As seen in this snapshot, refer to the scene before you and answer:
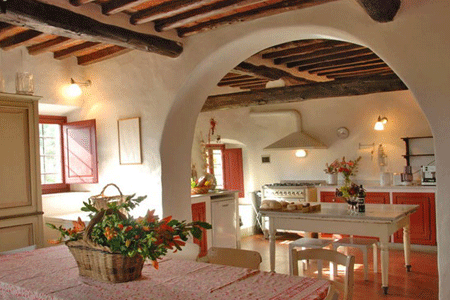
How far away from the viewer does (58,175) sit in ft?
19.5

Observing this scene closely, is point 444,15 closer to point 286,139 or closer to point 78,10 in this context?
point 78,10

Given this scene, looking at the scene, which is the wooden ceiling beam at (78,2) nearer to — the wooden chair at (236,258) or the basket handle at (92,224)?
the basket handle at (92,224)

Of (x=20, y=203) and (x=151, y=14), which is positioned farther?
(x=20, y=203)

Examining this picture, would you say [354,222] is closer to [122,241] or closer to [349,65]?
[349,65]

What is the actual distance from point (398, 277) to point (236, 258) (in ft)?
10.5

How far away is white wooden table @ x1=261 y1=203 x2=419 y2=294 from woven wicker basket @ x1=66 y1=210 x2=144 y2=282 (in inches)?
110

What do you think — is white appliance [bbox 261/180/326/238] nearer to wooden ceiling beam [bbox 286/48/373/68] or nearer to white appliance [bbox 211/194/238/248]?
white appliance [bbox 211/194/238/248]

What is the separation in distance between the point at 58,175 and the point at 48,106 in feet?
3.22

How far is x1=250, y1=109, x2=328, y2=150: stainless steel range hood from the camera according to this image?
7943 mm

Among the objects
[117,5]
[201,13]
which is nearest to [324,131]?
[201,13]

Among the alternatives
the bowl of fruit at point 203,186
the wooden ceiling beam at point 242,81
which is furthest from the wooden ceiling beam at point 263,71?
the bowl of fruit at point 203,186

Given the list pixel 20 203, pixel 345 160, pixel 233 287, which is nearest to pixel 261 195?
pixel 345 160

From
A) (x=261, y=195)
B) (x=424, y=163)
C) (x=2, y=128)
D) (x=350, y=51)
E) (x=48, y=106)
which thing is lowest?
(x=261, y=195)

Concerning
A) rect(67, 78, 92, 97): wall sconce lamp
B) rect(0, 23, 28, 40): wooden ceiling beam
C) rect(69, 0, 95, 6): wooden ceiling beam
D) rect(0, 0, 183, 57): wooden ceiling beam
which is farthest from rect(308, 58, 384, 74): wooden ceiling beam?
rect(0, 23, 28, 40): wooden ceiling beam
